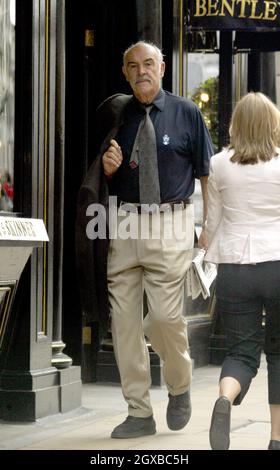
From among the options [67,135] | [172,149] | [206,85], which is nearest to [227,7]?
[206,85]

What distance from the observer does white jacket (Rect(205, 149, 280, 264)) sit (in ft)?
19.2

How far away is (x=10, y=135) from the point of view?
7.37 m

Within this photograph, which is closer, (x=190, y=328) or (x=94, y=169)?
(x=94, y=169)

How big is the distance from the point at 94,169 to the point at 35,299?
100 cm

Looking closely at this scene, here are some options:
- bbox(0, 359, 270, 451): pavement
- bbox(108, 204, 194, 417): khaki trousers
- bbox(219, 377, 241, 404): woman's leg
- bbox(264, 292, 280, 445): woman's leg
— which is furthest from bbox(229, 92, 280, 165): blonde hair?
bbox(0, 359, 270, 451): pavement

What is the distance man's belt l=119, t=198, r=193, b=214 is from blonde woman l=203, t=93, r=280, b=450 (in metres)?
0.82

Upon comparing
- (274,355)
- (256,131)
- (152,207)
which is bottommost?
(274,355)

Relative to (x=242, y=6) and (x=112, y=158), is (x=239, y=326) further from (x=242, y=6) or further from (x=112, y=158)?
(x=242, y=6)

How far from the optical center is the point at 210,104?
11.2m

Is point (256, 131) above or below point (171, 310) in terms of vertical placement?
above

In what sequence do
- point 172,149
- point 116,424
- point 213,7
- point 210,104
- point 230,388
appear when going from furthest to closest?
1. point 210,104
2. point 213,7
3. point 116,424
4. point 172,149
5. point 230,388

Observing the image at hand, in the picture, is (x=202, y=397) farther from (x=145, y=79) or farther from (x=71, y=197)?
(x=145, y=79)

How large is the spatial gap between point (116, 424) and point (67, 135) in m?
2.74
